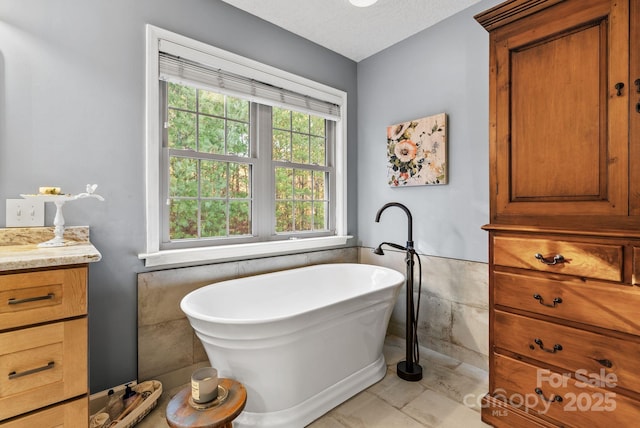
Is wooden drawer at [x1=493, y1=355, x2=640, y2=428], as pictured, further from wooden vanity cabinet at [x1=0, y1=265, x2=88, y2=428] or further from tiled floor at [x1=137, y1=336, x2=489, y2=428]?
wooden vanity cabinet at [x1=0, y1=265, x2=88, y2=428]

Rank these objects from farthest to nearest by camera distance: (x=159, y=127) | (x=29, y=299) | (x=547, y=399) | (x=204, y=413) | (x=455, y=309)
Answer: (x=455, y=309) < (x=159, y=127) < (x=547, y=399) < (x=204, y=413) < (x=29, y=299)

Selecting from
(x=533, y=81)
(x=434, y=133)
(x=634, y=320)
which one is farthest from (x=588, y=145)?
(x=434, y=133)

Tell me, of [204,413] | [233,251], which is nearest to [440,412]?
[204,413]

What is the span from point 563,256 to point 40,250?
7.59ft

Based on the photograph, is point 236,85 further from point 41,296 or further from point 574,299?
point 574,299

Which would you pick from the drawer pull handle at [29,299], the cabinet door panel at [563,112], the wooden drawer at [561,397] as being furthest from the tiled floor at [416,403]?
the cabinet door panel at [563,112]

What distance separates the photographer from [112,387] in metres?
1.81

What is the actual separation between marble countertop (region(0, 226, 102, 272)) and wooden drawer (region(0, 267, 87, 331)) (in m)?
0.04

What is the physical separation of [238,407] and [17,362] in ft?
2.60

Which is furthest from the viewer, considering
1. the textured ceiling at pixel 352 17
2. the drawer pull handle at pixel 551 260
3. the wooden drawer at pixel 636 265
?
the textured ceiling at pixel 352 17

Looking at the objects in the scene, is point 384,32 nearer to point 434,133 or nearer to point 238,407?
point 434,133

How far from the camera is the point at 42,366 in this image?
113 cm

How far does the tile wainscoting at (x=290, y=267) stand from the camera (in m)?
1.93

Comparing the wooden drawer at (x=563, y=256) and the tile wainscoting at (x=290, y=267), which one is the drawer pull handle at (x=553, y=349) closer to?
the wooden drawer at (x=563, y=256)
